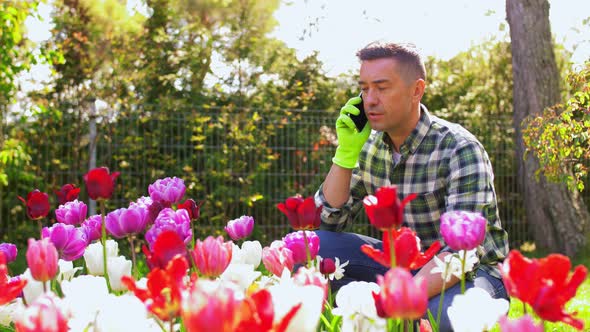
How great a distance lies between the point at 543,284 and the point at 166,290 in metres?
0.47

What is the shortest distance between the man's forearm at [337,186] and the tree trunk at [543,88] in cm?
381

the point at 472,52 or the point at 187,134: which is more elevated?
the point at 472,52

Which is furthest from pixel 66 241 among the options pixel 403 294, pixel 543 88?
pixel 543 88

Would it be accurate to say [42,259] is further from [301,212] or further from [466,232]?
[466,232]

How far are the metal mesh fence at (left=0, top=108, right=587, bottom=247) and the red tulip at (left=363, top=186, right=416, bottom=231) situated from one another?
190 inches

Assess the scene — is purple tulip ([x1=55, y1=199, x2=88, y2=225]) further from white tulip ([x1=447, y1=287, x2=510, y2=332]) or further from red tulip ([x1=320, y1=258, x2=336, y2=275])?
white tulip ([x1=447, y1=287, x2=510, y2=332])

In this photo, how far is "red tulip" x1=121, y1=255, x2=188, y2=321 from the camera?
0.90 meters

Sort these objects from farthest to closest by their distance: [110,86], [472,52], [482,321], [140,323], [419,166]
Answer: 1. [472,52]
2. [110,86]
3. [419,166]
4. [482,321]
5. [140,323]

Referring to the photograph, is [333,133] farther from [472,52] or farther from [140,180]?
[472,52]

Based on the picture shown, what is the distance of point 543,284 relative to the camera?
865mm

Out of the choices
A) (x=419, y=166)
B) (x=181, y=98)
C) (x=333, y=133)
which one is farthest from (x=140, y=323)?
(x=181, y=98)

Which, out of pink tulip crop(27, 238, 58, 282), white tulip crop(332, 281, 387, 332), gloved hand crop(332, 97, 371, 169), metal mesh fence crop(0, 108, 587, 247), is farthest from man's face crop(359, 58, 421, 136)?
metal mesh fence crop(0, 108, 587, 247)

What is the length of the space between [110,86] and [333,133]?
6.65 feet

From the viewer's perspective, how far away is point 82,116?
5773mm
